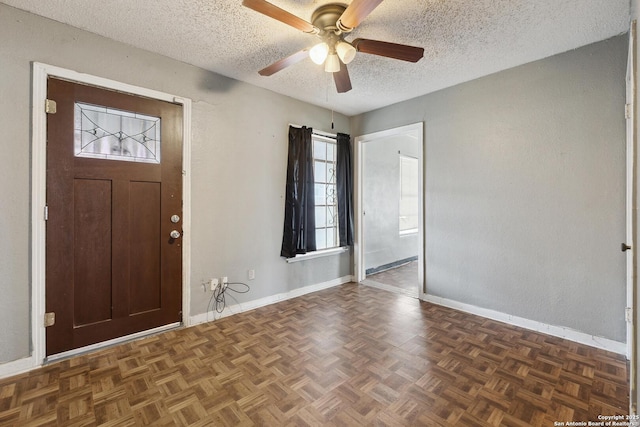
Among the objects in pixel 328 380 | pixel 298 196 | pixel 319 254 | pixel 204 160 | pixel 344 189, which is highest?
pixel 204 160

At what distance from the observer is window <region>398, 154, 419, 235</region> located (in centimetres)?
584

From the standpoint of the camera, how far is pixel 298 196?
371 centimetres

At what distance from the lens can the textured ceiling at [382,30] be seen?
202 cm

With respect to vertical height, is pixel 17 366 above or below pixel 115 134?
below

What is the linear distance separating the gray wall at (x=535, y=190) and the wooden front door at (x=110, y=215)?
2.94 metres

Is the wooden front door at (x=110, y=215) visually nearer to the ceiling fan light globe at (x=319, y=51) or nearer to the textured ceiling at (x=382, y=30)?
the textured ceiling at (x=382, y=30)

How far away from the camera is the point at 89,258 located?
2.36 meters

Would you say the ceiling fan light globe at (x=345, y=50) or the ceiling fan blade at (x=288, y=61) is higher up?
the ceiling fan blade at (x=288, y=61)

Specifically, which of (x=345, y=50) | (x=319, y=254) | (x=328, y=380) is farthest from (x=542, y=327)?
(x=345, y=50)

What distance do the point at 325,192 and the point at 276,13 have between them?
108 inches

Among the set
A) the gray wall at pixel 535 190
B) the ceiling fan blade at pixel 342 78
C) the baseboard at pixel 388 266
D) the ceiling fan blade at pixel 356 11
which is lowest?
the baseboard at pixel 388 266

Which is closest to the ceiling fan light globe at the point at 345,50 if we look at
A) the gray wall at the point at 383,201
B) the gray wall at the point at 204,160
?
the gray wall at the point at 204,160

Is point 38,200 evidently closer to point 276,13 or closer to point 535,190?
point 276,13

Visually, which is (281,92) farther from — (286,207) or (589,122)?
(589,122)
